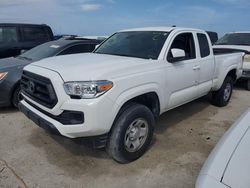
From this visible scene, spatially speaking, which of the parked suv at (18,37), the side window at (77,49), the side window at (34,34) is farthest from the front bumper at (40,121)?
the side window at (34,34)

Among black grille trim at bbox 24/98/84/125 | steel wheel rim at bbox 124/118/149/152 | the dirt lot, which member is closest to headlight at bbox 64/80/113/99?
black grille trim at bbox 24/98/84/125

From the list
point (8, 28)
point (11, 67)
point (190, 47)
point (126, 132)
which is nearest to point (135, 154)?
point (126, 132)

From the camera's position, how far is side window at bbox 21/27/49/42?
853cm

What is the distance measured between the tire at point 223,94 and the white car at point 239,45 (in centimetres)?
183

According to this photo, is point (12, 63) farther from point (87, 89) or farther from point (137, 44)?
point (87, 89)

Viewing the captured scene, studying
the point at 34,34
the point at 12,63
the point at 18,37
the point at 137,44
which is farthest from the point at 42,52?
the point at 137,44

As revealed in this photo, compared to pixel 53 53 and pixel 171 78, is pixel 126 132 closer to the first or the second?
pixel 171 78

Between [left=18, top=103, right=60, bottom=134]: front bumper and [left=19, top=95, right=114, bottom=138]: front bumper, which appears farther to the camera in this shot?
[left=18, top=103, right=60, bottom=134]: front bumper

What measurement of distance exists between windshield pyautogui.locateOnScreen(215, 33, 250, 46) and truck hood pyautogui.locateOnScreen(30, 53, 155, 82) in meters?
6.58

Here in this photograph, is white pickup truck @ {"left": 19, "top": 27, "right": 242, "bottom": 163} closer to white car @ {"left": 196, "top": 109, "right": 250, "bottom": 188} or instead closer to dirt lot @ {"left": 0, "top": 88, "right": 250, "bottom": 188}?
dirt lot @ {"left": 0, "top": 88, "right": 250, "bottom": 188}

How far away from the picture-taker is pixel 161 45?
14.2 ft

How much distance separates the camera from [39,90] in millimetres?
3566

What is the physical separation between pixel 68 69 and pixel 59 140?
146 cm

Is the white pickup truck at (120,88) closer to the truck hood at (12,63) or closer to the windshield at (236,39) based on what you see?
the truck hood at (12,63)
